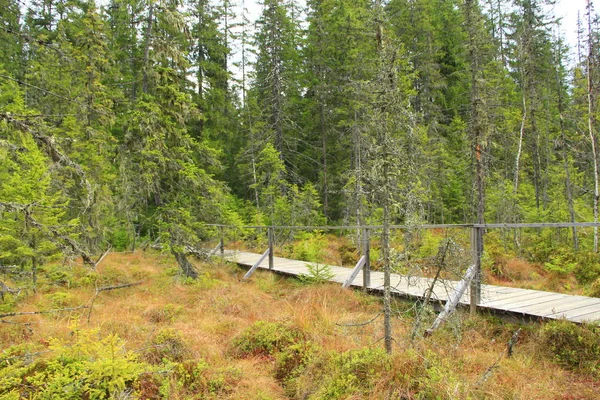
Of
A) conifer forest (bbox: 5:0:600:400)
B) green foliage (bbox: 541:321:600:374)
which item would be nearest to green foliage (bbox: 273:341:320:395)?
conifer forest (bbox: 5:0:600:400)

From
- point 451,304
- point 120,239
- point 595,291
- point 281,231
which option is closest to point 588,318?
point 451,304

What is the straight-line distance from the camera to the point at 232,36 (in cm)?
2375

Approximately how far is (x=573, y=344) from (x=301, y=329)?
340 cm

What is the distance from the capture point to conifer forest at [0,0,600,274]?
23.9 ft

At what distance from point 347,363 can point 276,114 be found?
1689cm

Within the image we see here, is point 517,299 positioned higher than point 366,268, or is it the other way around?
point 366,268

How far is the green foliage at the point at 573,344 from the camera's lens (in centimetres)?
425

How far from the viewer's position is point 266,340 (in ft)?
17.0

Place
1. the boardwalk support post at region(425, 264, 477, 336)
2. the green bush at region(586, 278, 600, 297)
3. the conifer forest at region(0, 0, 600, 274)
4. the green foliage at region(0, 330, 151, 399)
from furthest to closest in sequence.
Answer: the conifer forest at region(0, 0, 600, 274) → the green bush at region(586, 278, 600, 297) → the boardwalk support post at region(425, 264, 477, 336) → the green foliage at region(0, 330, 151, 399)

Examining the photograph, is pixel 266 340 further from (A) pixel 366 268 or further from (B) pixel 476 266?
(B) pixel 476 266

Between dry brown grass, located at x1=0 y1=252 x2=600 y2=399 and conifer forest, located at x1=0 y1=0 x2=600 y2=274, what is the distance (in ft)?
4.78

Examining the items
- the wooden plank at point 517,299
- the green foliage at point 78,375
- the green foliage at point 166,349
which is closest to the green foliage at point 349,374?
the green foliage at point 166,349

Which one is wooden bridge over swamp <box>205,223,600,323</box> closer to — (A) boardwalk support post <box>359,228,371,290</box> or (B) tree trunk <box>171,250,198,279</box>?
(A) boardwalk support post <box>359,228,371,290</box>

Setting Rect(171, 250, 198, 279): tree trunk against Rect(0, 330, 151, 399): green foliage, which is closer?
Rect(0, 330, 151, 399): green foliage
